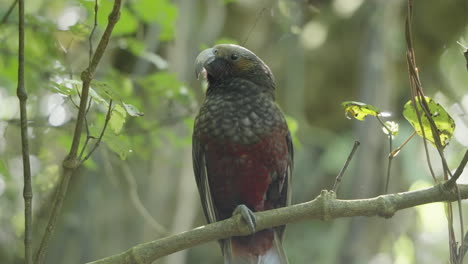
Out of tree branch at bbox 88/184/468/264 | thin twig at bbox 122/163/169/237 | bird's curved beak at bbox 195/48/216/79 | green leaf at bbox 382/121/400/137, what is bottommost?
tree branch at bbox 88/184/468/264

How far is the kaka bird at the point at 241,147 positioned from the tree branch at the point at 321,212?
2.40 ft

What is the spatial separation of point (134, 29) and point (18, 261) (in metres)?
2.20

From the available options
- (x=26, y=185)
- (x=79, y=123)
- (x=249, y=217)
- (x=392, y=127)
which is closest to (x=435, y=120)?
(x=392, y=127)

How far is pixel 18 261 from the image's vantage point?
14.5 feet

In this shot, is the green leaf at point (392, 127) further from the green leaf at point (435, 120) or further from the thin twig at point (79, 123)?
the thin twig at point (79, 123)

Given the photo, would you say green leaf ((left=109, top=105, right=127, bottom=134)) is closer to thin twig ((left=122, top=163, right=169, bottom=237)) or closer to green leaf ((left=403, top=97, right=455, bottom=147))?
green leaf ((left=403, top=97, right=455, bottom=147))

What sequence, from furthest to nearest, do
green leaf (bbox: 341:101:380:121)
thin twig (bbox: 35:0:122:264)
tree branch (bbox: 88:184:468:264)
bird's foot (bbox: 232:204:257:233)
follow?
1. bird's foot (bbox: 232:204:257:233)
2. green leaf (bbox: 341:101:380:121)
3. tree branch (bbox: 88:184:468:264)
4. thin twig (bbox: 35:0:122:264)

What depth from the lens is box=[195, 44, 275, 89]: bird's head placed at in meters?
2.95

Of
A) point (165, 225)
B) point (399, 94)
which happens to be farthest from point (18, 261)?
point (399, 94)

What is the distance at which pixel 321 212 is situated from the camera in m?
1.88

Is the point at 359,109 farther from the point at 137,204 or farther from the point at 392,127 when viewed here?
the point at 137,204

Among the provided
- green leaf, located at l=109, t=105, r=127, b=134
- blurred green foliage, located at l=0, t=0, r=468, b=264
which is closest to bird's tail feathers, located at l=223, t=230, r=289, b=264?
blurred green foliage, located at l=0, t=0, r=468, b=264

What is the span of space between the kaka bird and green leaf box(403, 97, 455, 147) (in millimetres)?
861

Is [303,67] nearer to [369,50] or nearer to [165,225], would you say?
[369,50]
